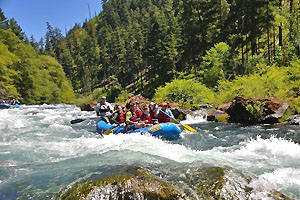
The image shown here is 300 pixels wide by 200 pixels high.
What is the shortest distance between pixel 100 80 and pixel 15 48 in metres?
40.1

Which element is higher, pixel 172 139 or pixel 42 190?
pixel 42 190

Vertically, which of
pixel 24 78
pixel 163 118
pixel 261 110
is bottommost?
pixel 261 110

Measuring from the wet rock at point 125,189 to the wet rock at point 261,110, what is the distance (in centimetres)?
1018

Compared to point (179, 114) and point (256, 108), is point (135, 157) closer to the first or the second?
point (256, 108)

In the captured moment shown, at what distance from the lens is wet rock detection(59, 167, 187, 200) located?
345cm

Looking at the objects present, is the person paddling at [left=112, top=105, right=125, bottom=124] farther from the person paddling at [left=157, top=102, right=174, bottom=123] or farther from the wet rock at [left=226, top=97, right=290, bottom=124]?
the wet rock at [left=226, top=97, right=290, bottom=124]

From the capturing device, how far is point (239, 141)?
28.6 ft

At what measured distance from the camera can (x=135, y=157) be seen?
6242 mm

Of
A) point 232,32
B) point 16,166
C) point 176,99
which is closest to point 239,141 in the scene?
point 16,166

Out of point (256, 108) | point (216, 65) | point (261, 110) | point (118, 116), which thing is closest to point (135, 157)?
point (118, 116)

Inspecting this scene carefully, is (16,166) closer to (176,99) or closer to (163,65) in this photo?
(176,99)

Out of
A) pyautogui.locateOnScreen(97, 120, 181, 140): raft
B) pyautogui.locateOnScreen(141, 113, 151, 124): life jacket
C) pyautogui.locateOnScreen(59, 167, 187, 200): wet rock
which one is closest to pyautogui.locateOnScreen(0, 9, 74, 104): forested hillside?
pyautogui.locateOnScreen(141, 113, 151, 124): life jacket

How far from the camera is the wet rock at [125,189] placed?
345 cm

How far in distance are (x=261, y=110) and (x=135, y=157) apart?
29.4 ft
